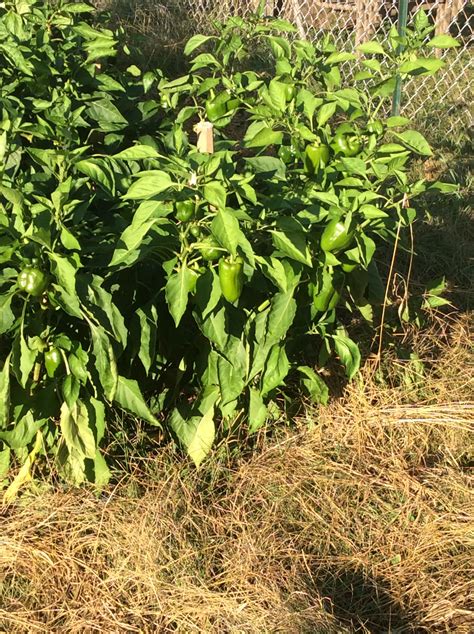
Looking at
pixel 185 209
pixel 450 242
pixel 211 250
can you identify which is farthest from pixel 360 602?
pixel 450 242

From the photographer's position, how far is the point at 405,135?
8.93ft

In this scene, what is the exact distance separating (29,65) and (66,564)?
5.08 ft

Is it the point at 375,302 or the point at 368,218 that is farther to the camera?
the point at 375,302

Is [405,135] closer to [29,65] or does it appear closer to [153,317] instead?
[153,317]

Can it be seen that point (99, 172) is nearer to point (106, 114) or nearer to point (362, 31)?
point (106, 114)

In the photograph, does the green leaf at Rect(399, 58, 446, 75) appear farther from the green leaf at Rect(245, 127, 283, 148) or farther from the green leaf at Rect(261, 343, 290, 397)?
the green leaf at Rect(261, 343, 290, 397)

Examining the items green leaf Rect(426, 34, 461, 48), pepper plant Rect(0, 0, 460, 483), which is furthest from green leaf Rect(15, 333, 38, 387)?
green leaf Rect(426, 34, 461, 48)

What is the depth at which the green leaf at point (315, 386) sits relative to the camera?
9.30ft

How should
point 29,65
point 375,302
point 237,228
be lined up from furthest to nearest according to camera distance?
point 375,302 → point 29,65 → point 237,228

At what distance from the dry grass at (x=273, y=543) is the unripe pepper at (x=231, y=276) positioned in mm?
741

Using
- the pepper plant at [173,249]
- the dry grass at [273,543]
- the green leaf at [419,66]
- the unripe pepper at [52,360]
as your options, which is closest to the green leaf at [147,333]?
the pepper plant at [173,249]

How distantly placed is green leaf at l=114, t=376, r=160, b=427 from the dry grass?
31cm

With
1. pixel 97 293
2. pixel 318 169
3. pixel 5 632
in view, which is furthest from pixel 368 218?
pixel 5 632

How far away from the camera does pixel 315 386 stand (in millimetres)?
2836
